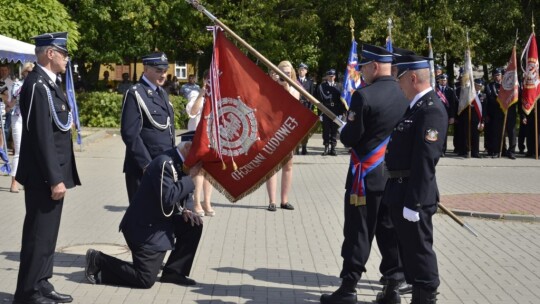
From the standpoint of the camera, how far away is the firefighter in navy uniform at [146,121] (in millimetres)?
7934

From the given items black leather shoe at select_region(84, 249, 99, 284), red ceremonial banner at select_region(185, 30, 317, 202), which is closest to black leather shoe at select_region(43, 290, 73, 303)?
black leather shoe at select_region(84, 249, 99, 284)

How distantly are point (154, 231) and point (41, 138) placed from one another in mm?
1446

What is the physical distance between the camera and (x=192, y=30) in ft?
112

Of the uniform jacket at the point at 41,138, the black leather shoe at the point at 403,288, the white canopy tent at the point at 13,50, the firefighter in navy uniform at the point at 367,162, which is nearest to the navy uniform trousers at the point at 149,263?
the uniform jacket at the point at 41,138

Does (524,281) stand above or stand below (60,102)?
below

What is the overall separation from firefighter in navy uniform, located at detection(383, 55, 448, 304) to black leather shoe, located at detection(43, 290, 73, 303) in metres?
2.54

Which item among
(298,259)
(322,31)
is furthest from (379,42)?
(298,259)

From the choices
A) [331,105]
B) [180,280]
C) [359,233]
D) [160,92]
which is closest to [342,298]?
[359,233]

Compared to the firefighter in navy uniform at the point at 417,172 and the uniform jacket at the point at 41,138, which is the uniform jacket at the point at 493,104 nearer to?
the firefighter in navy uniform at the point at 417,172

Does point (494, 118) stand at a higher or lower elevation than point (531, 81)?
lower

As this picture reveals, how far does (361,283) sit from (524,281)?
1435 millimetres

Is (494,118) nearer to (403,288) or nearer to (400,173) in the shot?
(403,288)

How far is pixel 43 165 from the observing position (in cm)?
640

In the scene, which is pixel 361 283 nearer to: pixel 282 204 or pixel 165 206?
pixel 165 206
